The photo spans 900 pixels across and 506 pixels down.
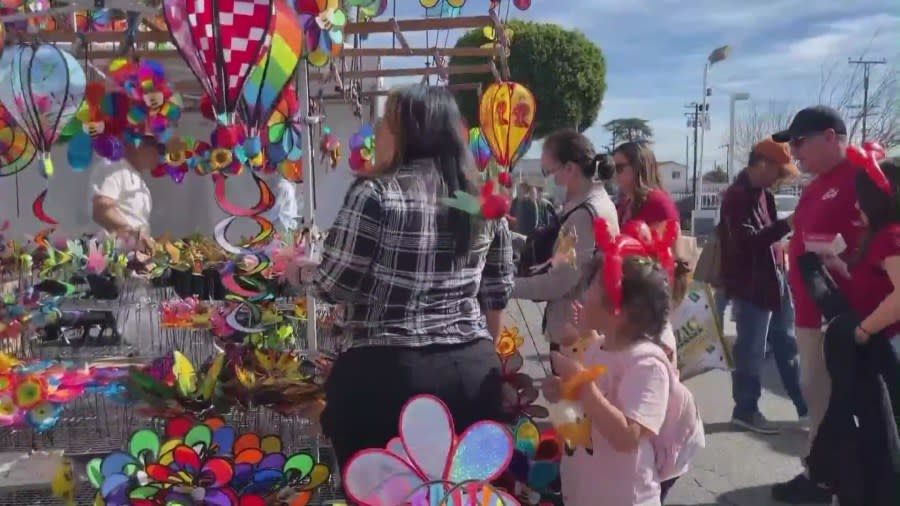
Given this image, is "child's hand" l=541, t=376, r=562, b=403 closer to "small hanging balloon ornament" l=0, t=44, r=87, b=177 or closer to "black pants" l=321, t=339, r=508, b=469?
"black pants" l=321, t=339, r=508, b=469

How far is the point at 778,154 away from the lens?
3768 mm

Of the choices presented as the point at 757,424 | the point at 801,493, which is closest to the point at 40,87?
the point at 801,493

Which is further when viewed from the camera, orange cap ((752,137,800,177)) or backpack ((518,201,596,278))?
orange cap ((752,137,800,177))

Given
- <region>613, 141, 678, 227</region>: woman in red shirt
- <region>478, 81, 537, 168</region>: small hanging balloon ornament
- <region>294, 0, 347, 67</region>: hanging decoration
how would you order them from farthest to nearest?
<region>478, 81, 537, 168</region>: small hanging balloon ornament → <region>613, 141, 678, 227</region>: woman in red shirt → <region>294, 0, 347, 67</region>: hanging decoration

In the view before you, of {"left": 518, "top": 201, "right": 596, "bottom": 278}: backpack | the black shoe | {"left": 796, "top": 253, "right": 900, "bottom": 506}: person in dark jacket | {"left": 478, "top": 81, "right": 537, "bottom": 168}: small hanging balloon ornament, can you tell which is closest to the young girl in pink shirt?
{"left": 796, "top": 253, "right": 900, "bottom": 506}: person in dark jacket

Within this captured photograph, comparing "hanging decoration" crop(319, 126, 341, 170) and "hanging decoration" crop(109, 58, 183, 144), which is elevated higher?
"hanging decoration" crop(109, 58, 183, 144)

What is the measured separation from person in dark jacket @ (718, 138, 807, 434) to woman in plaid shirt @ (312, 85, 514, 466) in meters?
2.44

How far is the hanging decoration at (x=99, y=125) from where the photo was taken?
14.6 ft

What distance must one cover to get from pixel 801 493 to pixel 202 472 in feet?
7.96

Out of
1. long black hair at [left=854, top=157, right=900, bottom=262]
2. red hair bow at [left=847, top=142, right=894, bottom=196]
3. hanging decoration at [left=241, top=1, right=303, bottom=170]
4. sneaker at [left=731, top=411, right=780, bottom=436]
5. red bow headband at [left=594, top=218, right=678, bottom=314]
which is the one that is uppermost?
hanging decoration at [left=241, top=1, right=303, bottom=170]

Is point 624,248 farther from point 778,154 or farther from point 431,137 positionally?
point 778,154

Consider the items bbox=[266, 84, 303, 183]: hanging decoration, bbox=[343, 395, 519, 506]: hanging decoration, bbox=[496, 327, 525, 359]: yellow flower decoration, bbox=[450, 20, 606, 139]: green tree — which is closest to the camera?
bbox=[343, 395, 519, 506]: hanging decoration

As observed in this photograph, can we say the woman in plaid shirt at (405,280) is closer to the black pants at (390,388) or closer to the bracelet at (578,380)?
the black pants at (390,388)

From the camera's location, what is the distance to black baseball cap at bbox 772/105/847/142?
2.92 meters
